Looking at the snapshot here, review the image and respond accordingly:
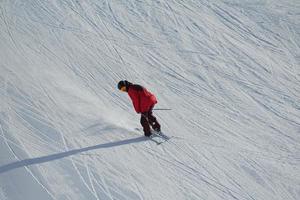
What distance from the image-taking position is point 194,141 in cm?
1017

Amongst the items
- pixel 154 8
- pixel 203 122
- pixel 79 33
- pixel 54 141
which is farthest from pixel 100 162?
pixel 154 8

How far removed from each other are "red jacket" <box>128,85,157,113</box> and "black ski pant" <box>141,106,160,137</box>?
0.22 m

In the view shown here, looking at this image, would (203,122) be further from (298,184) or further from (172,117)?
(298,184)

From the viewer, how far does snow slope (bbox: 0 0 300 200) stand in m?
8.65

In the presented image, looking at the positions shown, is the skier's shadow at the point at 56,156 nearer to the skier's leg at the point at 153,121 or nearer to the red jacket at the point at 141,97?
the skier's leg at the point at 153,121

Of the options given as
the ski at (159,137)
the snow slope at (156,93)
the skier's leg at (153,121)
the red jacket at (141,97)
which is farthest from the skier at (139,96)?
the snow slope at (156,93)

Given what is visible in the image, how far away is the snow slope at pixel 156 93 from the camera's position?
865cm

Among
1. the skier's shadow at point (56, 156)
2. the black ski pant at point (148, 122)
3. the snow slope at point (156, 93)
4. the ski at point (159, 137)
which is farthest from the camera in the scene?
the ski at point (159, 137)

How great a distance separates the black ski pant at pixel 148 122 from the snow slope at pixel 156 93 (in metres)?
0.20

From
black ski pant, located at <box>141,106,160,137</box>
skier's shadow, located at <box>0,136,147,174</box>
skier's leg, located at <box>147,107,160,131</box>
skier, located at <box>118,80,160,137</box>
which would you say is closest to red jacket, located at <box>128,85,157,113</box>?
skier, located at <box>118,80,160,137</box>

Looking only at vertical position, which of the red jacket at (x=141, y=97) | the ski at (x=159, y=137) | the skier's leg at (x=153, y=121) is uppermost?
the red jacket at (x=141, y=97)

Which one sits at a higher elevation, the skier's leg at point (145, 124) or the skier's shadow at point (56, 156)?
the skier's shadow at point (56, 156)

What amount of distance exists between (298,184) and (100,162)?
363 centimetres

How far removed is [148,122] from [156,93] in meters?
2.41
